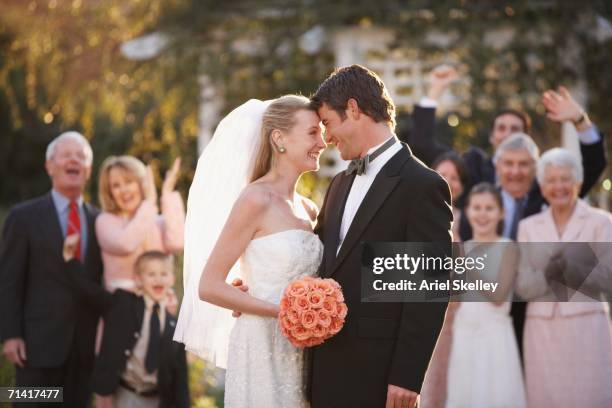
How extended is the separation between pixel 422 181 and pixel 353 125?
0.44 metres

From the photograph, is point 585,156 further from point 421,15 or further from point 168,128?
point 168,128

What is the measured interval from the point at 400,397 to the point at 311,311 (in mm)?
521

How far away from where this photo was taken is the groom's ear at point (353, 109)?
4180 millimetres

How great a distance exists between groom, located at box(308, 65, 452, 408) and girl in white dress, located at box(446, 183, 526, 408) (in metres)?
2.34

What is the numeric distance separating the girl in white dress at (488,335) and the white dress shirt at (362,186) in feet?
7.77

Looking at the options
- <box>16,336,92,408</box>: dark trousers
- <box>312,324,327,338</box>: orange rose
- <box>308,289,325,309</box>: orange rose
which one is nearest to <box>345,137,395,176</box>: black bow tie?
<box>308,289,325,309</box>: orange rose

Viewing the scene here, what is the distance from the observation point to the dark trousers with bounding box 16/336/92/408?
20.7ft

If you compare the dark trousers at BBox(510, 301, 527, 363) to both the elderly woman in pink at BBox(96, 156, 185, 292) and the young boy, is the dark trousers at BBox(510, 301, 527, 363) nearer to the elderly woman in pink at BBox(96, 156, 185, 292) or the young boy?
the young boy

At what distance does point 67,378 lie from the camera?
6441mm

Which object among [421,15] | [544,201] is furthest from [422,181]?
[421,15]

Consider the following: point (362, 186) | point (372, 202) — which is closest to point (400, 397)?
point (372, 202)

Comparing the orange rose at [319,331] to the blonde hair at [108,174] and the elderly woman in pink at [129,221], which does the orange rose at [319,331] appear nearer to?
the elderly woman in pink at [129,221]


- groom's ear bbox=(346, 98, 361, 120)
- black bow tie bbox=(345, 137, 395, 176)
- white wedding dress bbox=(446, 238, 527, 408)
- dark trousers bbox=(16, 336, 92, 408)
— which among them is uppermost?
groom's ear bbox=(346, 98, 361, 120)

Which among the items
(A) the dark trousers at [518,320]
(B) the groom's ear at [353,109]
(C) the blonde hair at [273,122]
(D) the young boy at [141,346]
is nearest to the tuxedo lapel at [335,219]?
(B) the groom's ear at [353,109]
